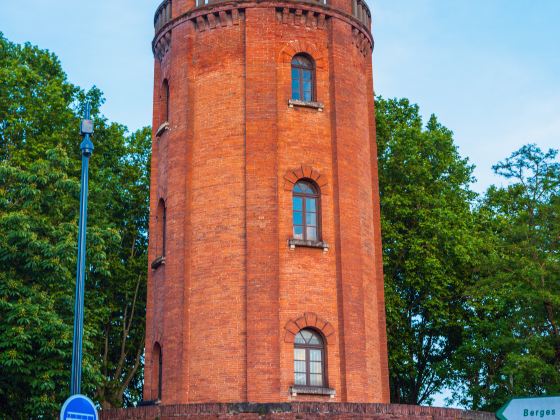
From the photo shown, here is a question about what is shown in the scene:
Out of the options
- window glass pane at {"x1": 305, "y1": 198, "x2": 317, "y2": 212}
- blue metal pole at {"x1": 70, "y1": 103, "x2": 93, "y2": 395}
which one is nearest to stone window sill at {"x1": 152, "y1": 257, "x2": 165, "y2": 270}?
window glass pane at {"x1": 305, "y1": 198, "x2": 317, "y2": 212}

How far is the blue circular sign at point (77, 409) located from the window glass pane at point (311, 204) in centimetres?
1362

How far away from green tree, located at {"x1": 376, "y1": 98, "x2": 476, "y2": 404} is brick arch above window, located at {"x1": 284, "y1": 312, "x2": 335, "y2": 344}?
11.3m

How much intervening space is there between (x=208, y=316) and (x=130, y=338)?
1438 cm

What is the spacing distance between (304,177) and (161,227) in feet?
16.8

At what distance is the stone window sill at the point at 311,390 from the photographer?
76.4ft

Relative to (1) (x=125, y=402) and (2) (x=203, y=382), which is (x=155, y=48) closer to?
(2) (x=203, y=382)

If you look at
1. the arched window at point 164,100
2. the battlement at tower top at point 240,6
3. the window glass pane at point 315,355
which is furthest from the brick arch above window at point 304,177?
the arched window at point 164,100

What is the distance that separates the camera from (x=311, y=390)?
923 inches

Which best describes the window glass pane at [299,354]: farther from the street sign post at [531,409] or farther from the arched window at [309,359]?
the street sign post at [531,409]

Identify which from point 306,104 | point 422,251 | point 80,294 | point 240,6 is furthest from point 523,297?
point 80,294

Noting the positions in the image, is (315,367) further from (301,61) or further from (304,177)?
(301,61)

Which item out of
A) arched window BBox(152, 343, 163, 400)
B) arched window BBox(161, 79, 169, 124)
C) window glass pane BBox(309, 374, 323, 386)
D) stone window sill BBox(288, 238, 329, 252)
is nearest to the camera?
window glass pane BBox(309, 374, 323, 386)

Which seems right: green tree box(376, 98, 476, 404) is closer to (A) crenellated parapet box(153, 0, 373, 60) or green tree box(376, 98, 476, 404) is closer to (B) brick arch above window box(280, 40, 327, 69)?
(A) crenellated parapet box(153, 0, 373, 60)

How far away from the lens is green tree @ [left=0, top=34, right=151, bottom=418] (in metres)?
21.5
